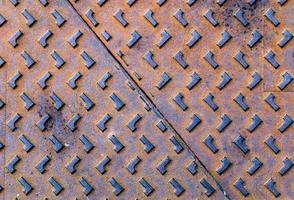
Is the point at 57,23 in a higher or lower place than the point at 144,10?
higher

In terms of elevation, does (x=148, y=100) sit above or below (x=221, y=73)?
above

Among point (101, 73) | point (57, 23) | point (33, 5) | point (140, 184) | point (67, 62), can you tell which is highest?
point (33, 5)

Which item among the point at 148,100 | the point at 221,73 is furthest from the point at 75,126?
the point at 221,73

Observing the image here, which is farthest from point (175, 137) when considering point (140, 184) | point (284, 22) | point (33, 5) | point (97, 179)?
point (33, 5)

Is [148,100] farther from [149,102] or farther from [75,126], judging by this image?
[75,126]

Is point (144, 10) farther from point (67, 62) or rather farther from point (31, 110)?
point (31, 110)
